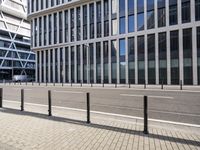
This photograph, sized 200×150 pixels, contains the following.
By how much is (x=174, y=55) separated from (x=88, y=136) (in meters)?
30.3

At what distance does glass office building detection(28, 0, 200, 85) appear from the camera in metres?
32.3

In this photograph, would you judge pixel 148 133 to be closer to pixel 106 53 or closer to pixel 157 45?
pixel 157 45

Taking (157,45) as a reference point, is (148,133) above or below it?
below

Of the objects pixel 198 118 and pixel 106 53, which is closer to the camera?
pixel 198 118

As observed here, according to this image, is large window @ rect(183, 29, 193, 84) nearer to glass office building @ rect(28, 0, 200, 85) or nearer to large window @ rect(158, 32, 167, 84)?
glass office building @ rect(28, 0, 200, 85)

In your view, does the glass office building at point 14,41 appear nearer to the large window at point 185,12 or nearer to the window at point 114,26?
the window at point 114,26

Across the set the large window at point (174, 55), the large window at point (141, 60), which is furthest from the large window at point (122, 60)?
the large window at point (174, 55)

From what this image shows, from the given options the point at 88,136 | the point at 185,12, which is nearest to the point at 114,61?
the point at 185,12

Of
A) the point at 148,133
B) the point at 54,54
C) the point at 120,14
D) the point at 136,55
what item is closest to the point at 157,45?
the point at 136,55

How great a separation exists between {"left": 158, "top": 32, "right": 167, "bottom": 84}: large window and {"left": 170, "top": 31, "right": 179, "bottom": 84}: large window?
42.7 inches

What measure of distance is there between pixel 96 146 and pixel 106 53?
119 ft

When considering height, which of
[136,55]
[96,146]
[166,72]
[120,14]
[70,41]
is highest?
[120,14]

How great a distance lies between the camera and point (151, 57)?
115 feet

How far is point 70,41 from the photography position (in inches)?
1825
